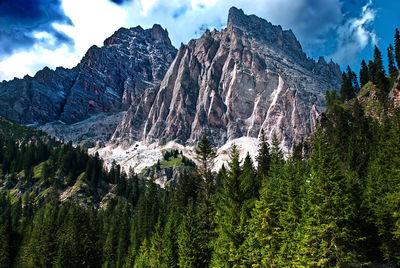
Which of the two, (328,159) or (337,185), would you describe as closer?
(337,185)

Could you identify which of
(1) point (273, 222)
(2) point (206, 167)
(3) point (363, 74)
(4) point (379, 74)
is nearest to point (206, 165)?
(2) point (206, 167)

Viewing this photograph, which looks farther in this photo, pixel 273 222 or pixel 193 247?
pixel 193 247

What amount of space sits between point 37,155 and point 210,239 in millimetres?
162898

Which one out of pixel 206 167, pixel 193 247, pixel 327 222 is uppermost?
pixel 206 167

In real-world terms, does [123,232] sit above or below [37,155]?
below

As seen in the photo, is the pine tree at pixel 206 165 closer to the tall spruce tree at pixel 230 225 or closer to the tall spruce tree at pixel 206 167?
the tall spruce tree at pixel 206 167

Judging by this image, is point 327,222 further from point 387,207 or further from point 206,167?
point 206,167

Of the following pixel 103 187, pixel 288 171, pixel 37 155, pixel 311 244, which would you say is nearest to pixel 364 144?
pixel 288 171

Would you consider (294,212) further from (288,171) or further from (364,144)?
(364,144)

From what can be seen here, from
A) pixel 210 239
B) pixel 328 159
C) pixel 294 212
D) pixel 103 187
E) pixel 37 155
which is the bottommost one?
pixel 210 239

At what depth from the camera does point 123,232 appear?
298ft

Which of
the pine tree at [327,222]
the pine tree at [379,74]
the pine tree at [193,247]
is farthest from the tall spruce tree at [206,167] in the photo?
the pine tree at [379,74]

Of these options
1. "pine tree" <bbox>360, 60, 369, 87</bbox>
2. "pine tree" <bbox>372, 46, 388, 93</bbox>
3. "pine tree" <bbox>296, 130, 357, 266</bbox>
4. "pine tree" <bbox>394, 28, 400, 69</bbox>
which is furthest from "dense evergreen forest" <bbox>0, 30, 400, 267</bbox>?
"pine tree" <bbox>360, 60, 369, 87</bbox>

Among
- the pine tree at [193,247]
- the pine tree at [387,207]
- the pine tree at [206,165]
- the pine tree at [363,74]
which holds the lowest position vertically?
the pine tree at [193,247]
